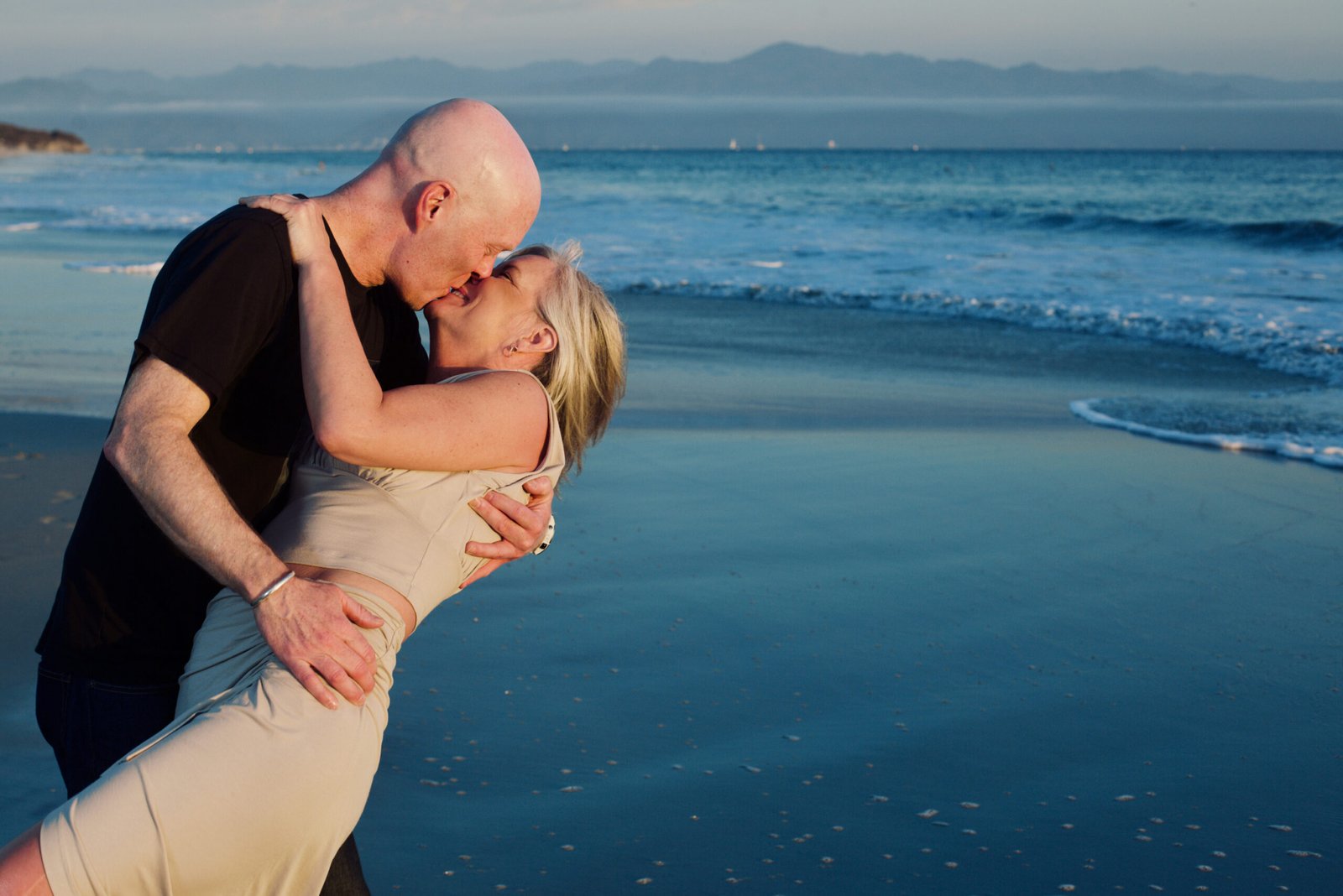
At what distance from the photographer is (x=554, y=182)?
49.5m

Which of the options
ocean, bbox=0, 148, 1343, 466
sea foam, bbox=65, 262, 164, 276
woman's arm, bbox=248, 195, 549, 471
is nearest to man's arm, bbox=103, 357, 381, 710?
woman's arm, bbox=248, 195, 549, 471

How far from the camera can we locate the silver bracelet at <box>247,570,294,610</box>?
82.9 inches

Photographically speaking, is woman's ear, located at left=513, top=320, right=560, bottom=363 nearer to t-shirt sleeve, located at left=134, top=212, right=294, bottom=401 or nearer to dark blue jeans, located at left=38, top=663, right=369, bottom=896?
t-shirt sleeve, located at left=134, top=212, right=294, bottom=401

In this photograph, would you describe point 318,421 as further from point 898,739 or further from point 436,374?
point 898,739

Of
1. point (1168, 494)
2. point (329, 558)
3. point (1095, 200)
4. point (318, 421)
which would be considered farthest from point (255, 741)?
point (1095, 200)

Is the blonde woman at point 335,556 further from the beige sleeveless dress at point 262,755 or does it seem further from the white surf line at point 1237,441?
the white surf line at point 1237,441

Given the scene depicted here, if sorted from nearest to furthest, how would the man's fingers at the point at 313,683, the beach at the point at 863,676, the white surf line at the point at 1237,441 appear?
the man's fingers at the point at 313,683
the beach at the point at 863,676
the white surf line at the point at 1237,441

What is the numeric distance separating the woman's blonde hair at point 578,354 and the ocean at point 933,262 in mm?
5980

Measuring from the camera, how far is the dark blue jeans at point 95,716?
2.30 meters

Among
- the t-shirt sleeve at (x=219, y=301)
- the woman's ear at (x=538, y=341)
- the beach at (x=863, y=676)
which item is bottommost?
the beach at (x=863, y=676)

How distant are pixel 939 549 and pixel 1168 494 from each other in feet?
5.77

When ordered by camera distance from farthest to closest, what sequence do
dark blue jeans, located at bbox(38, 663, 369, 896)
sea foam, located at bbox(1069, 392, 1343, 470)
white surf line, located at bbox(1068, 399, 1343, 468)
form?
sea foam, located at bbox(1069, 392, 1343, 470), white surf line, located at bbox(1068, 399, 1343, 468), dark blue jeans, located at bbox(38, 663, 369, 896)

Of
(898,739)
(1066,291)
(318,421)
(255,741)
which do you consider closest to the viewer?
(255,741)

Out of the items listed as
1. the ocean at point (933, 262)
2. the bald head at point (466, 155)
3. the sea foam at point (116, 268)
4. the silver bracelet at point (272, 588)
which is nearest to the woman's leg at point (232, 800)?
the silver bracelet at point (272, 588)
